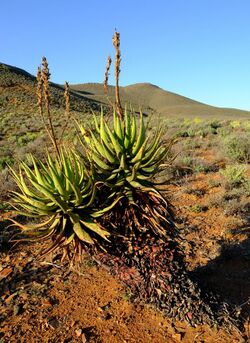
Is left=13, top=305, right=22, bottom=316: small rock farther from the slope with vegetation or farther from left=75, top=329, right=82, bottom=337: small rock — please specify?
left=75, top=329, right=82, bottom=337: small rock

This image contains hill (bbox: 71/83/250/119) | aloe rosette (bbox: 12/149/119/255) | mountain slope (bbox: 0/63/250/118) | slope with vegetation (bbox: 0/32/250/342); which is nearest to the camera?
aloe rosette (bbox: 12/149/119/255)

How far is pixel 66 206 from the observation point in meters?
3.62

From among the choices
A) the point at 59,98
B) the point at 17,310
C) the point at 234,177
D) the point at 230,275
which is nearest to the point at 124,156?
the point at 17,310

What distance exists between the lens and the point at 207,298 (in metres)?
4.29

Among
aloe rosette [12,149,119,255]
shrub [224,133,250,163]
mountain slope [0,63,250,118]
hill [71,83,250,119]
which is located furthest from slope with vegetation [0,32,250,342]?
hill [71,83,250,119]

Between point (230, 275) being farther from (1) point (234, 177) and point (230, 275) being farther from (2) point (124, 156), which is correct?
(1) point (234, 177)

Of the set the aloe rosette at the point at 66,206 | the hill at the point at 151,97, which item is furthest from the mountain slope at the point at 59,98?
the aloe rosette at the point at 66,206

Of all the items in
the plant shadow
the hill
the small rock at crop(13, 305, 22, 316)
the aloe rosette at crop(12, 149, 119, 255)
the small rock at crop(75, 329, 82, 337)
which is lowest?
the hill

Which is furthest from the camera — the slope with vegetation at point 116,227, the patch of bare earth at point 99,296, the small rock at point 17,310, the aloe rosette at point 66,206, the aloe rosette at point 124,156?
the small rock at point 17,310

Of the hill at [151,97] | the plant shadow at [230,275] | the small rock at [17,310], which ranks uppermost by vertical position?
the plant shadow at [230,275]

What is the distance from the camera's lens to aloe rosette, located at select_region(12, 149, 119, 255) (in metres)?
3.66

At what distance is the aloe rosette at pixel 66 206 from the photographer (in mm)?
3658

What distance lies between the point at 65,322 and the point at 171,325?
1.28 meters

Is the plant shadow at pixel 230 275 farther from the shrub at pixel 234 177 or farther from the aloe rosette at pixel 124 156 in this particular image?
the shrub at pixel 234 177
